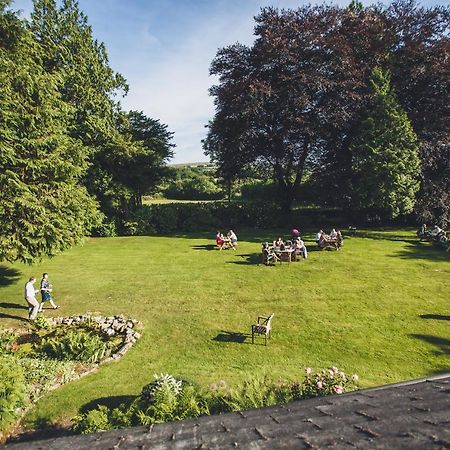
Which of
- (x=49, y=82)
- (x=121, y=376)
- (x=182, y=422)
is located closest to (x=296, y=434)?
(x=182, y=422)

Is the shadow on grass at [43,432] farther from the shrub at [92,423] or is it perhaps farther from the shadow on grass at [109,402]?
the shadow on grass at [109,402]

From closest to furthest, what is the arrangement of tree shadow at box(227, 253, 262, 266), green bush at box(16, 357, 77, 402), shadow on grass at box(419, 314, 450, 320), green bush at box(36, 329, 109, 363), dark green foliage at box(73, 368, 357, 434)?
dark green foliage at box(73, 368, 357, 434) → green bush at box(16, 357, 77, 402) → green bush at box(36, 329, 109, 363) → shadow on grass at box(419, 314, 450, 320) → tree shadow at box(227, 253, 262, 266)

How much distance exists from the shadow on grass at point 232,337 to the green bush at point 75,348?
146 inches

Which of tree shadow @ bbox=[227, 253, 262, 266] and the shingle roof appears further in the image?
tree shadow @ bbox=[227, 253, 262, 266]

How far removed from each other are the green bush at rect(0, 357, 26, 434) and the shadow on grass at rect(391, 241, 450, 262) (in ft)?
66.5

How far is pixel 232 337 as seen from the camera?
1246cm

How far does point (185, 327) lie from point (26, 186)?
9.20 m

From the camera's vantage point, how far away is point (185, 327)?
13.3m

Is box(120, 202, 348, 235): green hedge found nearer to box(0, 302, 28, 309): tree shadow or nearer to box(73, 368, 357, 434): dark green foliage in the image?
box(0, 302, 28, 309): tree shadow

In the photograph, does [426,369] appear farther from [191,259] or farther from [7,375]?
[191,259]

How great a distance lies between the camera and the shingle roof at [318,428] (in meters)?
2.45

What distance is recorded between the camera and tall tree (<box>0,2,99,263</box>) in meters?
15.3

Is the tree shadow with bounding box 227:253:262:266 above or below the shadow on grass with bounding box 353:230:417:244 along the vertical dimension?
below

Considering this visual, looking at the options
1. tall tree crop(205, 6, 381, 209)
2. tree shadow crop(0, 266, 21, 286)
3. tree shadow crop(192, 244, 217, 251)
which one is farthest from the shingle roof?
tall tree crop(205, 6, 381, 209)
